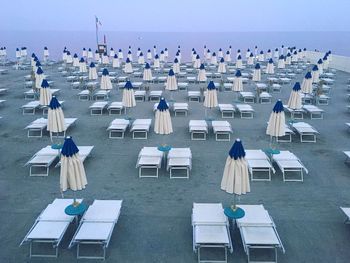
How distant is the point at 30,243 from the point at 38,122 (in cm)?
866

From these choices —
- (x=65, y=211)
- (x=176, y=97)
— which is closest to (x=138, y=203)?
(x=65, y=211)

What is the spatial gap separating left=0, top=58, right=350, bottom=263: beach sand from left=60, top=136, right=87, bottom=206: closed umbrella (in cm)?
134

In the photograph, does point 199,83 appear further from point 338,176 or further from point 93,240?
point 93,240

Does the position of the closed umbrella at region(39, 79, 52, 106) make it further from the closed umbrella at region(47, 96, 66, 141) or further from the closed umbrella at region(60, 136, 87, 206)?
the closed umbrella at region(60, 136, 87, 206)

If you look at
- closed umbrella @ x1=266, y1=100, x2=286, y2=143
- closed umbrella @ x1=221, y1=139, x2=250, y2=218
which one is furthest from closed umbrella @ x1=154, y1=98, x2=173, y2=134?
closed umbrella @ x1=221, y1=139, x2=250, y2=218

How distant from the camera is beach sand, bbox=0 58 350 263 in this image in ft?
23.5

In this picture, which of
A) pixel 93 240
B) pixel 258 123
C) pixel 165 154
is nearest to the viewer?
pixel 93 240

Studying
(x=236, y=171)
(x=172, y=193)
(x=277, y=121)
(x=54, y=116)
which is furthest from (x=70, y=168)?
(x=277, y=121)

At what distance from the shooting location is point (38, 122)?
1441cm

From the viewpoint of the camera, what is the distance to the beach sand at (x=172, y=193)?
23.5 ft

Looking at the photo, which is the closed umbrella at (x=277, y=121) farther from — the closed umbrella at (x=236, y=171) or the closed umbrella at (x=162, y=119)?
the closed umbrella at (x=236, y=171)

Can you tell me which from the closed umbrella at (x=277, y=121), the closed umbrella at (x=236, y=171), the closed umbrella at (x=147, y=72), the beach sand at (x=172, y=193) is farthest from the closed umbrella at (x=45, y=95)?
the closed umbrella at (x=236, y=171)

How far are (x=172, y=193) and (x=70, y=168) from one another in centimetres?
354

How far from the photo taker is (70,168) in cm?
711
